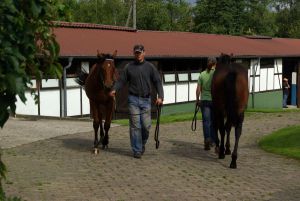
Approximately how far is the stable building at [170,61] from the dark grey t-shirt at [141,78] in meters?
2.04

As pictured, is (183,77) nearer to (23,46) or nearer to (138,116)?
(138,116)

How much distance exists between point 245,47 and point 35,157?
25489 mm

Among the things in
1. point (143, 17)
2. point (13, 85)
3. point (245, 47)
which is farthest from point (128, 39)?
point (143, 17)

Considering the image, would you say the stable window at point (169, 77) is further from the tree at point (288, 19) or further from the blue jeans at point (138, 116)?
the tree at point (288, 19)

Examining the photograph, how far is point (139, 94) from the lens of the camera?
33.9ft

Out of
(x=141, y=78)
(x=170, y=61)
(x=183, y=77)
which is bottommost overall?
(x=183, y=77)

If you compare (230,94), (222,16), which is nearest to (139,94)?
(230,94)

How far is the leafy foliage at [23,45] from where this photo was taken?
3336 millimetres

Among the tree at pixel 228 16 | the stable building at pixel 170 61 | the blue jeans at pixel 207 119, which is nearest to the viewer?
the blue jeans at pixel 207 119

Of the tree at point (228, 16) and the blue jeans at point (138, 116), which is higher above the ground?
the tree at point (228, 16)

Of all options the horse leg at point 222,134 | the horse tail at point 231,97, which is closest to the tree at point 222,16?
the horse leg at point 222,134

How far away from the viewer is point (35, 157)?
10.3m

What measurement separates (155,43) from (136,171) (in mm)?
19343

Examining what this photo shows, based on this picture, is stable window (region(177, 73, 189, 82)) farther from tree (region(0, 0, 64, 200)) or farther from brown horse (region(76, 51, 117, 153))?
tree (region(0, 0, 64, 200))
